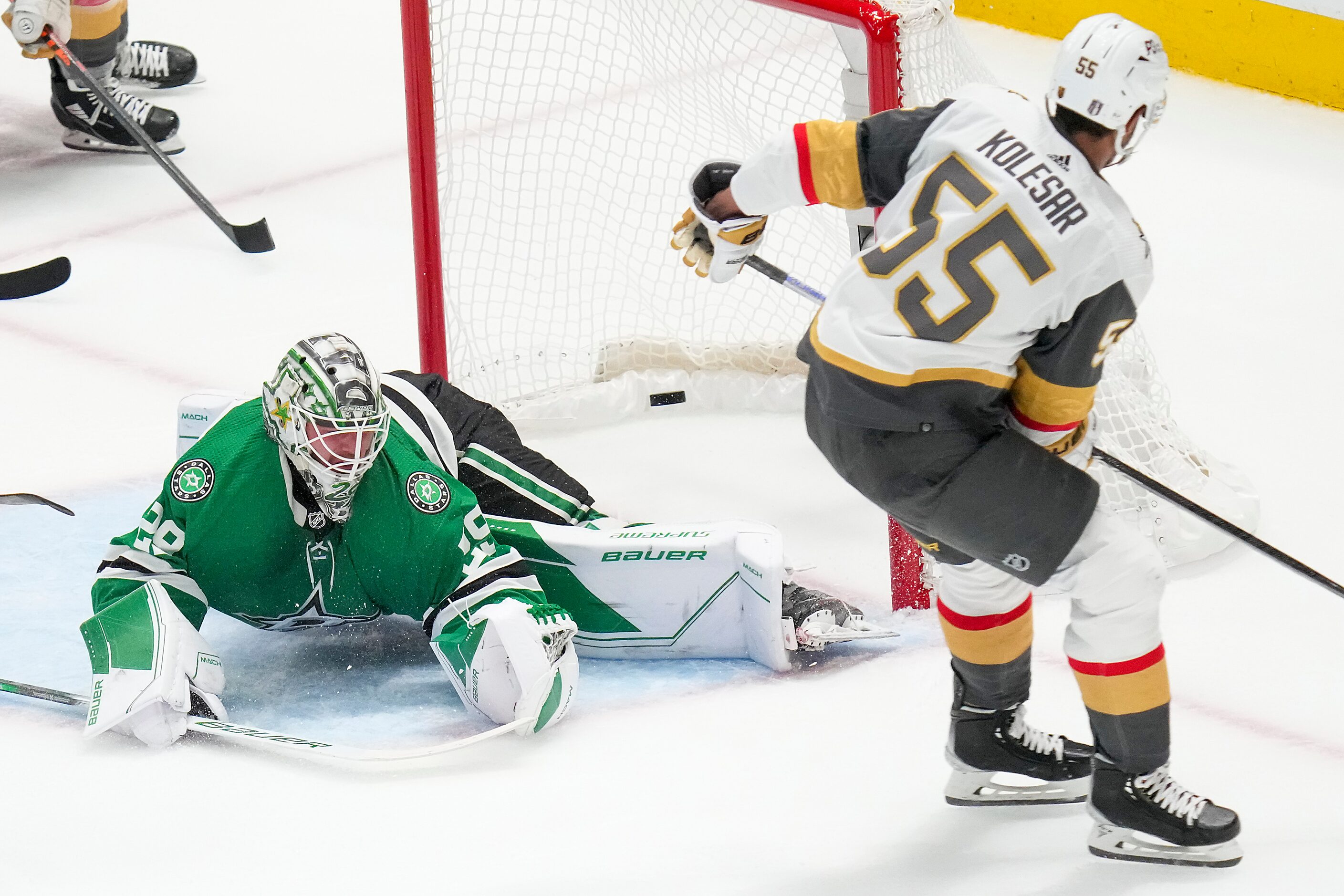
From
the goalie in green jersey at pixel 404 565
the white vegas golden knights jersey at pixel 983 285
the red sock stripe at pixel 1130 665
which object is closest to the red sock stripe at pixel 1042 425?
the white vegas golden knights jersey at pixel 983 285

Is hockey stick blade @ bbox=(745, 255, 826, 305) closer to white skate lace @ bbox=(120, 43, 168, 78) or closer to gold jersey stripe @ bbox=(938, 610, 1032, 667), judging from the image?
gold jersey stripe @ bbox=(938, 610, 1032, 667)

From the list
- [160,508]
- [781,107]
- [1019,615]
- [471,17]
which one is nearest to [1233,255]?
[781,107]

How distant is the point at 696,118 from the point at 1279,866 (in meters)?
2.11

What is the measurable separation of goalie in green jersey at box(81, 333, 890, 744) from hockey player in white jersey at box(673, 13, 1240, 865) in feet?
1.94

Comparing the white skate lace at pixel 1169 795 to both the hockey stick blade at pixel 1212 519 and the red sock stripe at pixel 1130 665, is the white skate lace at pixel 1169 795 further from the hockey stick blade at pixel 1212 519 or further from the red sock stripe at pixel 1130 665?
the hockey stick blade at pixel 1212 519

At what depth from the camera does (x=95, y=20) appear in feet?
16.9

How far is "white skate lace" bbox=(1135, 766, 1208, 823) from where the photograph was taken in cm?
237

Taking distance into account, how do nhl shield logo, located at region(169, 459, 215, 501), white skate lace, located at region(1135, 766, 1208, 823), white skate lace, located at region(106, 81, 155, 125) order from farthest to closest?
white skate lace, located at region(106, 81, 155, 125), nhl shield logo, located at region(169, 459, 215, 501), white skate lace, located at region(1135, 766, 1208, 823)

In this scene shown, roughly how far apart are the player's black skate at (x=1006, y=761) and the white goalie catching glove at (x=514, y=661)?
60 cm

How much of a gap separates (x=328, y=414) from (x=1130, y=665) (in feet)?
3.99

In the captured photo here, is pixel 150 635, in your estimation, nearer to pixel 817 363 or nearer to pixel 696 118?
pixel 817 363

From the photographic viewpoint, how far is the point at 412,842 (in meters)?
2.46

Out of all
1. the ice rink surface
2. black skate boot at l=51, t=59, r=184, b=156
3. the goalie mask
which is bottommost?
the ice rink surface

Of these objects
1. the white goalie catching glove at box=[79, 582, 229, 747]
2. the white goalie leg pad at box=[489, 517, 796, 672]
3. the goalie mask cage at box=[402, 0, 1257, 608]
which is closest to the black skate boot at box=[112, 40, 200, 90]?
the goalie mask cage at box=[402, 0, 1257, 608]
